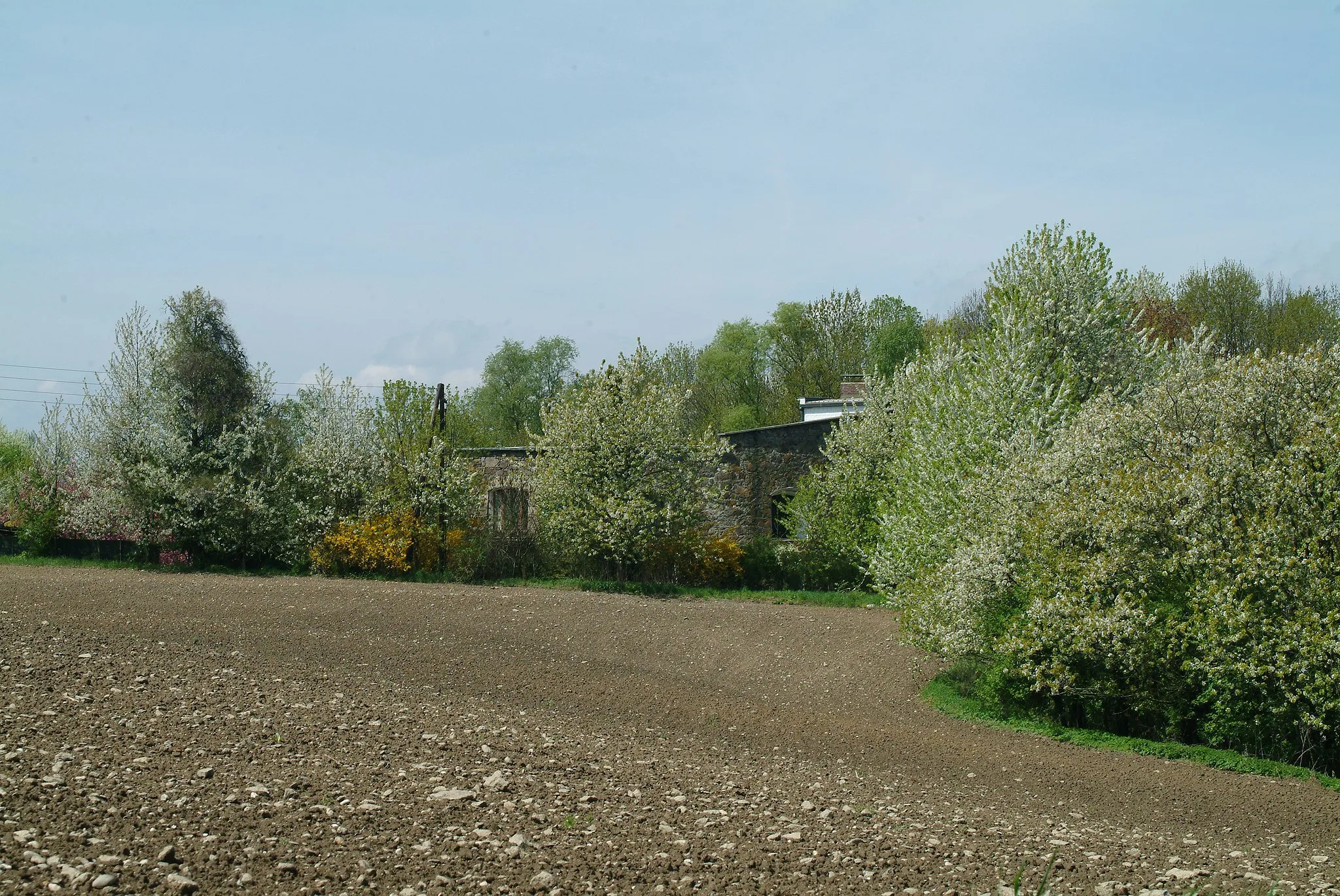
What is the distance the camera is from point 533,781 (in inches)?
268

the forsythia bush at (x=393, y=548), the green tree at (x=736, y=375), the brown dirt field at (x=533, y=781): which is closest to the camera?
the brown dirt field at (x=533, y=781)

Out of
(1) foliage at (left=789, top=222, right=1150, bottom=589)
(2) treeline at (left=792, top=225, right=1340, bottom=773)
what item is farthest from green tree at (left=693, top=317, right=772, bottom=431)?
(2) treeline at (left=792, top=225, right=1340, bottom=773)

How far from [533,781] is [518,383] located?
45471 millimetres

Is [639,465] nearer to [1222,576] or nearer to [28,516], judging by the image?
[1222,576]

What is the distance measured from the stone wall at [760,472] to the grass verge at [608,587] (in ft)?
16.7

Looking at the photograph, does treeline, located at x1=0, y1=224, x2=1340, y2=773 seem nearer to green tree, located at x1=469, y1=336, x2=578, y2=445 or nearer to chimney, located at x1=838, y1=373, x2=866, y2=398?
chimney, located at x1=838, y1=373, x2=866, y2=398

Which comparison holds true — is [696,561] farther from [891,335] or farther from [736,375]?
[736,375]

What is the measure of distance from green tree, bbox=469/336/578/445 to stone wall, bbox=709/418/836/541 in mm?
24292

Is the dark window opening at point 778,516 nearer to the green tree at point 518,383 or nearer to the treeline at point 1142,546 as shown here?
the treeline at point 1142,546

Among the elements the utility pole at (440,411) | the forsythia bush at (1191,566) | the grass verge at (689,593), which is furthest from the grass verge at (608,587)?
the forsythia bush at (1191,566)

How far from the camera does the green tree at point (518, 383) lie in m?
50.0

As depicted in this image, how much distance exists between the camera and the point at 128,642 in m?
10.5

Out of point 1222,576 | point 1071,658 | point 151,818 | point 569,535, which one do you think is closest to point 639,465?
point 569,535

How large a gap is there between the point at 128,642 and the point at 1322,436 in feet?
41.2
